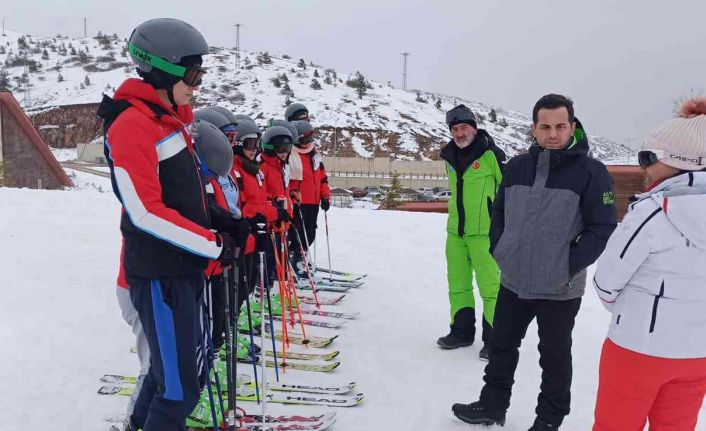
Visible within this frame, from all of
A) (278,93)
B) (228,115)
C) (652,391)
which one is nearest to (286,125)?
(228,115)

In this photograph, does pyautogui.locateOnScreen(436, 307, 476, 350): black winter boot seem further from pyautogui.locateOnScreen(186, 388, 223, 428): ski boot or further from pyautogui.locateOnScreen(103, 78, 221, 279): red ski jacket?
pyautogui.locateOnScreen(103, 78, 221, 279): red ski jacket

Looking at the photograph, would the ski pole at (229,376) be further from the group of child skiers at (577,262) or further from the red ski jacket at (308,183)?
the red ski jacket at (308,183)

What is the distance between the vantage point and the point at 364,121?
2172 inches

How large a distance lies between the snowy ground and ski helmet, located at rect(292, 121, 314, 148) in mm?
1934

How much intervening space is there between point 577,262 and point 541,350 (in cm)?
58

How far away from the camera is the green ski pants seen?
4.48 metres

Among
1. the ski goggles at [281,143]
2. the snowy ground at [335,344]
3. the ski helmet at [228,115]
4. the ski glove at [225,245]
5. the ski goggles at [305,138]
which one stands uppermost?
the ski helmet at [228,115]

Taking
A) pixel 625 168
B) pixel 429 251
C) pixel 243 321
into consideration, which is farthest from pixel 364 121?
pixel 243 321

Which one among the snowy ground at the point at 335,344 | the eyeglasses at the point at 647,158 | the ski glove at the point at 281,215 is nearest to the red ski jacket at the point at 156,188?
the snowy ground at the point at 335,344

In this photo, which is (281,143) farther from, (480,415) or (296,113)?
(480,415)

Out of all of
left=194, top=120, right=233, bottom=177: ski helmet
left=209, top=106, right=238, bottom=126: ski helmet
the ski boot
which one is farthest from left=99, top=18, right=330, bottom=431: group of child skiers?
left=209, top=106, right=238, bottom=126: ski helmet

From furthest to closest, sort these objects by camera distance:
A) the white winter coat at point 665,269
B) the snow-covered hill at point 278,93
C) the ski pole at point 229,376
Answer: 1. the snow-covered hill at point 278,93
2. the ski pole at point 229,376
3. the white winter coat at point 665,269

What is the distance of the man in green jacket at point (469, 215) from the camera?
442cm

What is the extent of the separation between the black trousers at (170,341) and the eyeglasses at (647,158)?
1.96m
